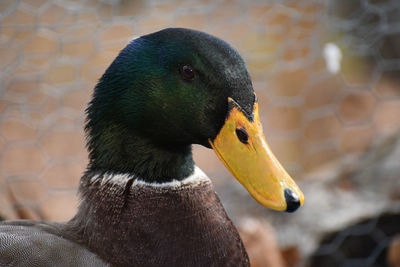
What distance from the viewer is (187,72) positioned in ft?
2.92

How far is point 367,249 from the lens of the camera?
1.87 m

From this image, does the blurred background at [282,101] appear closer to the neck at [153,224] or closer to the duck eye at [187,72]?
the neck at [153,224]

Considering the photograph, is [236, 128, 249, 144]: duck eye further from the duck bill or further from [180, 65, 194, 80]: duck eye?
[180, 65, 194, 80]: duck eye

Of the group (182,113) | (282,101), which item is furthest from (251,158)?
(282,101)

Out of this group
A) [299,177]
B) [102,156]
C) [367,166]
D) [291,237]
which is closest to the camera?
[102,156]

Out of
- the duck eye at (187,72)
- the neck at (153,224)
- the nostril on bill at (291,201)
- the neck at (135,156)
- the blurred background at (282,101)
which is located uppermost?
the duck eye at (187,72)

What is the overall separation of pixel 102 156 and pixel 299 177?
1395mm

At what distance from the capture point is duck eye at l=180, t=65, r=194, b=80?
89 cm

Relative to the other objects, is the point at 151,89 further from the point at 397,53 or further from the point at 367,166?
the point at 397,53

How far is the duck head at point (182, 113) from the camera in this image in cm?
85

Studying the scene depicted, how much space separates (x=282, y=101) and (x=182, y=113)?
5.49ft

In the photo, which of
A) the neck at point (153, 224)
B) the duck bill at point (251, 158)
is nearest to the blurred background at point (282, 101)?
the neck at point (153, 224)

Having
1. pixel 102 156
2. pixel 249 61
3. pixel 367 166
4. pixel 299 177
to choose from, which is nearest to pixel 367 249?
pixel 367 166

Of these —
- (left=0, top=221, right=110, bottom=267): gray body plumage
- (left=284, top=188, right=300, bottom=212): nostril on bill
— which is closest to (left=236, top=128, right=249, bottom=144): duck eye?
(left=284, top=188, right=300, bottom=212): nostril on bill
